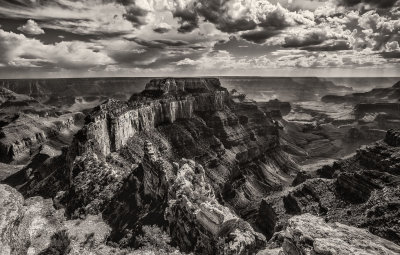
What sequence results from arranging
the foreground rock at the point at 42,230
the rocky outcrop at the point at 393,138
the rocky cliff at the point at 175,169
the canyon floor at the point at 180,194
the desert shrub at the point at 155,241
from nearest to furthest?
the foreground rock at the point at 42,230 → the canyon floor at the point at 180,194 → the desert shrub at the point at 155,241 → the rocky cliff at the point at 175,169 → the rocky outcrop at the point at 393,138

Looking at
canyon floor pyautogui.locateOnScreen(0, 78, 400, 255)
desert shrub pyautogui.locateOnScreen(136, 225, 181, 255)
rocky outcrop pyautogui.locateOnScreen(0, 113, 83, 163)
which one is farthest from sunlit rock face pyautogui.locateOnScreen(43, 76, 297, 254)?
rocky outcrop pyautogui.locateOnScreen(0, 113, 83, 163)

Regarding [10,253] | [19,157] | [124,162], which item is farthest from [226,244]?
→ [19,157]

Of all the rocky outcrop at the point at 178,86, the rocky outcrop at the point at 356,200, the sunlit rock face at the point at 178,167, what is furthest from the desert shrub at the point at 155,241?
the rocky outcrop at the point at 178,86

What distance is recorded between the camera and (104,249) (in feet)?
151

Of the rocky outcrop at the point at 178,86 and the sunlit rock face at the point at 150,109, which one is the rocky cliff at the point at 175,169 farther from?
the rocky outcrop at the point at 178,86

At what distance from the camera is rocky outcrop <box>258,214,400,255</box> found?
26750 millimetres

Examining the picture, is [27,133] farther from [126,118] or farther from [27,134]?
[126,118]

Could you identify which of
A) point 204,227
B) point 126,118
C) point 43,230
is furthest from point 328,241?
point 126,118

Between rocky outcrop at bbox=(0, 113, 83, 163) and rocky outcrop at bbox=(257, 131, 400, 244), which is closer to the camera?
rocky outcrop at bbox=(257, 131, 400, 244)

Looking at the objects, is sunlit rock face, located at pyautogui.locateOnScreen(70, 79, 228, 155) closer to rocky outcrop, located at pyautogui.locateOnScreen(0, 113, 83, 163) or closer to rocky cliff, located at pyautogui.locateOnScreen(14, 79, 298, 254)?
rocky cliff, located at pyautogui.locateOnScreen(14, 79, 298, 254)

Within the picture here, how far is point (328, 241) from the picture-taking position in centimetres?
2775

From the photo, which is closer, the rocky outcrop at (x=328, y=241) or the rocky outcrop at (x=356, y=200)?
the rocky outcrop at (x=328, y=241)

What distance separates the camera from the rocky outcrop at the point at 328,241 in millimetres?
26750

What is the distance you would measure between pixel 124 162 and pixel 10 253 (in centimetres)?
4550
